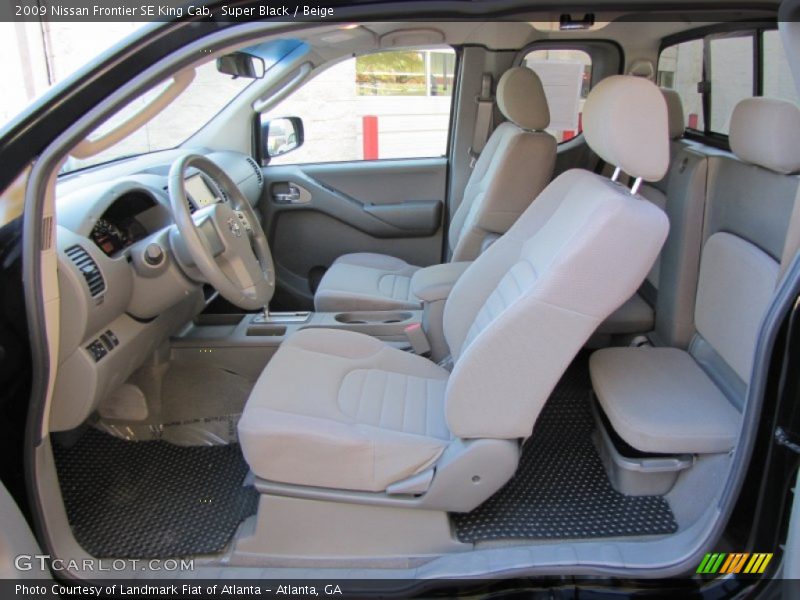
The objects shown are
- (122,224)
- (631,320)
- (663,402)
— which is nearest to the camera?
(663,402)

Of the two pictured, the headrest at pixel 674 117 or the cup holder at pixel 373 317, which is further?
the cup holder at pixel 373 317

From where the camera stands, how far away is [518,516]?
1.67 metres

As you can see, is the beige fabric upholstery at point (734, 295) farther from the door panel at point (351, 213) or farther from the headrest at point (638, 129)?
the door panel at point (351, 213)

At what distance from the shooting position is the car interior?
140 cm

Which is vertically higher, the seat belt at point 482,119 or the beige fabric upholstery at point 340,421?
the seat belt at point 482,119

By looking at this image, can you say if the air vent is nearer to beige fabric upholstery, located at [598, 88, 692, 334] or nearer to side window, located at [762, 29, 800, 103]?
beige fabric upholstery, located at [598, 88, 692, 334]

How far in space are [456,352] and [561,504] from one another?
509 mm

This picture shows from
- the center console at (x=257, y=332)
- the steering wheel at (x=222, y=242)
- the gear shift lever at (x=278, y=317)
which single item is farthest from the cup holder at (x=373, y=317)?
the steering wheel at (x=222, y=242)

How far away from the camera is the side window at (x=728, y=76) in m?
2.32

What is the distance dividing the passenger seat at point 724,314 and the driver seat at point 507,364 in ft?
1.05

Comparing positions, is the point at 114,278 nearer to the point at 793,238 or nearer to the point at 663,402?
the point at 663,402

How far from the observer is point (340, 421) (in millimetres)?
1568

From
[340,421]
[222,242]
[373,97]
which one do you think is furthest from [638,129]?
[373,97]

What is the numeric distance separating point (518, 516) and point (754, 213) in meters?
0.99
